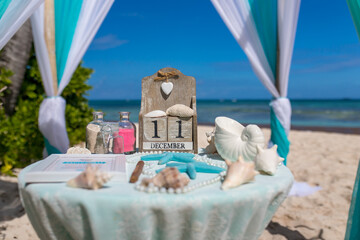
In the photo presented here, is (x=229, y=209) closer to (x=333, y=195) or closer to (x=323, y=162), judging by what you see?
(x=333, y=195)

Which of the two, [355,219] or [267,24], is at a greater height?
[267,24]

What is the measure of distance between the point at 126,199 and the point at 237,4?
7.86 ft

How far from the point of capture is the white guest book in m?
1.09

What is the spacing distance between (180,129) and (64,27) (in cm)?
192

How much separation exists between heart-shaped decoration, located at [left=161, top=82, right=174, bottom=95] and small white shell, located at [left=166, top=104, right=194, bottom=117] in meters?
0.13

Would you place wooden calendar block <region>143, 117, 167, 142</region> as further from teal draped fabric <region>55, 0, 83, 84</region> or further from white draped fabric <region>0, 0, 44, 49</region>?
teal draped fabric <region>55, 0, 83, 84</region>

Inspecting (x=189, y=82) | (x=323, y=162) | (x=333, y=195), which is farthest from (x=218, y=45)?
(x=189, y=82)

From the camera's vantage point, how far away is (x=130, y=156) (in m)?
1.61

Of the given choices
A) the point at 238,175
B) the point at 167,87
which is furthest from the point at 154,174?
the point at 167,87

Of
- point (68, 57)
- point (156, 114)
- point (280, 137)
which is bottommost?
point (280, 137)

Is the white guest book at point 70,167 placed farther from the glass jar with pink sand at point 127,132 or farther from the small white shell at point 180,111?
the small white shell at point 180,111

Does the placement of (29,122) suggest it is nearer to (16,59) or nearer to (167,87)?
(16,59)

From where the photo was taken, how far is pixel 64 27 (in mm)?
2928

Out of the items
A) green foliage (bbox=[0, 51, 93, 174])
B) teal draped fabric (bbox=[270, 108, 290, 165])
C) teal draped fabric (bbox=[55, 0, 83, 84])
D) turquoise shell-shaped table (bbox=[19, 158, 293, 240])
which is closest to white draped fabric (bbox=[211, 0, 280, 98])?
teal draped fabric (bbox=[270, 108, 290, 165])
